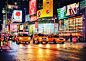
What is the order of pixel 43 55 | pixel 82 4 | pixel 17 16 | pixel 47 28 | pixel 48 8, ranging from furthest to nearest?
1. pixel 17 16
2. pixel 47 28
3. pixel 48 8
4. pixel 82 4
5. pixel 43 55

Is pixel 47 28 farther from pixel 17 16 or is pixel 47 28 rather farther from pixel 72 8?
pixel 17 16

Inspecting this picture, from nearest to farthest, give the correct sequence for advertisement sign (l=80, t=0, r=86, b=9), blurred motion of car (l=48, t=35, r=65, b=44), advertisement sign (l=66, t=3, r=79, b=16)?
blurred motion of car (l=48, t=35, r=65, b=44) → advertisement sign (l=80, t=0, r=86, b=9) → advertisement sign (l=66, t=3, r=79, b=16)

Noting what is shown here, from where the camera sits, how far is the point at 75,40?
3997 cm

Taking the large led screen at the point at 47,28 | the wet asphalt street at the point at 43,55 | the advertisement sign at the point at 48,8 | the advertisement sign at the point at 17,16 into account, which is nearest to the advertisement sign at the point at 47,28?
the large led screen at the point at 47,28

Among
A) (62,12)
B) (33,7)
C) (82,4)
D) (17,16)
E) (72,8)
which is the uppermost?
(33,7)

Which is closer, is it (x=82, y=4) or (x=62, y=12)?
(x=82, y=4)

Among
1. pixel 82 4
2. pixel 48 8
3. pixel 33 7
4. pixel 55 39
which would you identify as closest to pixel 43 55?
pixel 55 39

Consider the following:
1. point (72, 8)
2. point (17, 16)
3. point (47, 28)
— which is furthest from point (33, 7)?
point (72, 8)

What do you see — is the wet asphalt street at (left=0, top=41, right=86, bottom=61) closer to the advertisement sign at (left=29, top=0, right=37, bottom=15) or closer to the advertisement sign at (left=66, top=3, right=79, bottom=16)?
the advertisement sign at (left=66, top=3, right=79, bottom=16)

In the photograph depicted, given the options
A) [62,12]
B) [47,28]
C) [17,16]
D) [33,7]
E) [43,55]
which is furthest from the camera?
[17,16]

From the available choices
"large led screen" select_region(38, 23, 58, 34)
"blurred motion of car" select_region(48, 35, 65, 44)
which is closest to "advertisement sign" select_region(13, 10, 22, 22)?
"large led screen" select_region(38, 23, 58, 34)

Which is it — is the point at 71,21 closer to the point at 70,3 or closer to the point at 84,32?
the point at 70,3

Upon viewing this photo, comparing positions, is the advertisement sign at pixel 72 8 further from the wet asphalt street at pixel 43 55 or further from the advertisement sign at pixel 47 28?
the wet asphalt street at pixel 43 55

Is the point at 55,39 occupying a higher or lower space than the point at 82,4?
lower
